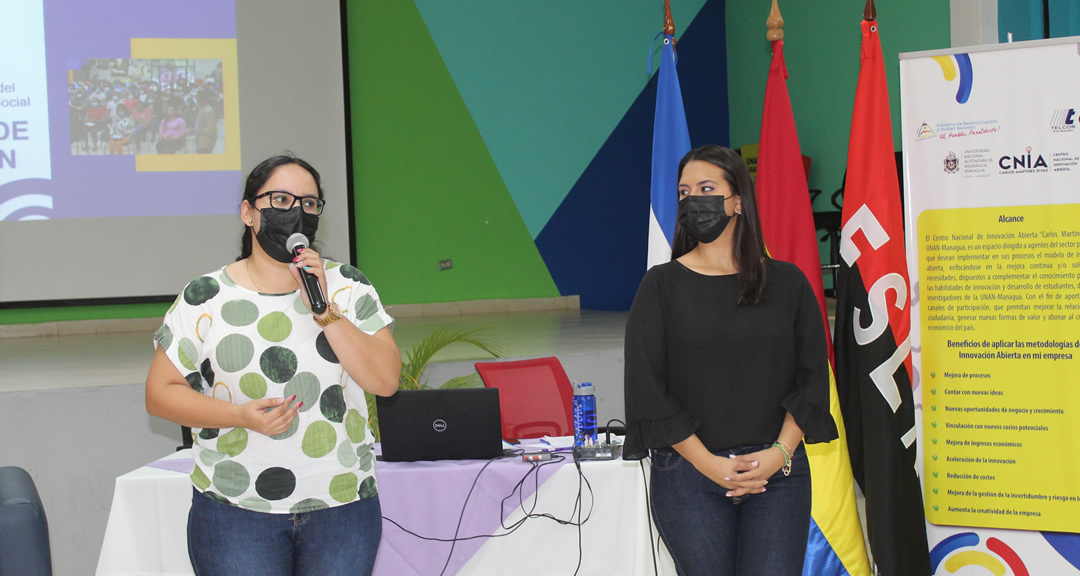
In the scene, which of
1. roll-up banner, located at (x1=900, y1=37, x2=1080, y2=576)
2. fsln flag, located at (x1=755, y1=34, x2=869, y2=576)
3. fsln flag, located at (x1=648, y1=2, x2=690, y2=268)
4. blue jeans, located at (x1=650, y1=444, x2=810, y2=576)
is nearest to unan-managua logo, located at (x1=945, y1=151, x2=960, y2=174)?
roll-up banner, located at (x1=900, y1=37, x2=1080, y2=576)

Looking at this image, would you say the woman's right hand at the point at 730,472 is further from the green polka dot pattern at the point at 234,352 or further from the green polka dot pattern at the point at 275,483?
the green polka dot pattern at the point at 234,352

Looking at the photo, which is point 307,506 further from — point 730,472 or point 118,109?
point 118,109

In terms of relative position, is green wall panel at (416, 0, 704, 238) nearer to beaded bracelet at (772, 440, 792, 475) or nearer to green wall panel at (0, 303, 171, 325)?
green wall panel at (0, 303, 171, 325)

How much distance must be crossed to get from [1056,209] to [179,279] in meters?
6.70

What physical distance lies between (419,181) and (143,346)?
318 cm

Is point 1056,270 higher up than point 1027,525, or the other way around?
point 1056,270

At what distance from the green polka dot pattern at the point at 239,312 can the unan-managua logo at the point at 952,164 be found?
2.26 meters

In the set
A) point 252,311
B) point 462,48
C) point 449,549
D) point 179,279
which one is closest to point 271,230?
point 252,311

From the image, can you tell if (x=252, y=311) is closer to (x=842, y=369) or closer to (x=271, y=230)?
(x=271, y=230)

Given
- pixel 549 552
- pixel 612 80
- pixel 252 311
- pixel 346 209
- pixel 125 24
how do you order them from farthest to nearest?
1. pixel 612 80
2. pixel 346 209
3. pixel 125 24
4. pixel 549 552
5. pixel 252 311

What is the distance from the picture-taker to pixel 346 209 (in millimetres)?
7719

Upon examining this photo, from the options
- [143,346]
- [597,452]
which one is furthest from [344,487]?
[143,346]

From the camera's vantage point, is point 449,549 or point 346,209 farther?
point 346,209

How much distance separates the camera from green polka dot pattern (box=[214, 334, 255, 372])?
1.48m
